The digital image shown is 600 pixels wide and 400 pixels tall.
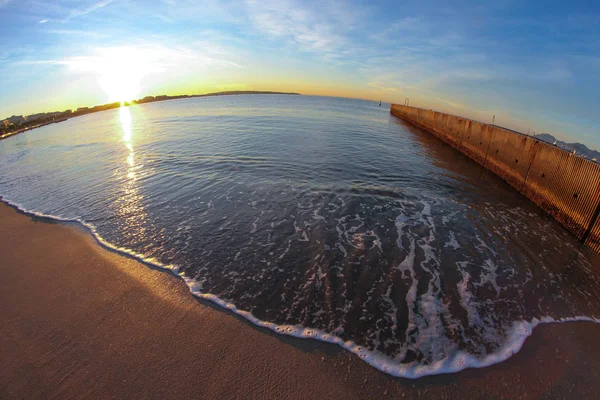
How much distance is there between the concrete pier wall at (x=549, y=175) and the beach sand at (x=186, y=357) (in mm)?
6127

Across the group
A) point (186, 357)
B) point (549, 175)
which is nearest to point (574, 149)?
point (549, 175)

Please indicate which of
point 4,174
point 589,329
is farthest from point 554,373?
point 4,174

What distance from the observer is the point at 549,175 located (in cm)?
1170

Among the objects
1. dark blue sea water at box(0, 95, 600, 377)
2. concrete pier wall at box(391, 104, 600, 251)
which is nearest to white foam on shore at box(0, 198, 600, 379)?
dark blue sea water at box(0, 95, 600, 377)

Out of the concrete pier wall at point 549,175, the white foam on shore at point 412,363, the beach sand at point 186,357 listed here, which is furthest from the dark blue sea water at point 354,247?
the concrete pier wall at point 549,175

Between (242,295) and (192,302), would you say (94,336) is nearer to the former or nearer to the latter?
(192,302)

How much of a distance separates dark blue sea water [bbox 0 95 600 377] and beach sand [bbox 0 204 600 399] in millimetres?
308

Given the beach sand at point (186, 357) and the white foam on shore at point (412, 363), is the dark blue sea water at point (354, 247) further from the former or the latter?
the beach sand at point (186, 357)

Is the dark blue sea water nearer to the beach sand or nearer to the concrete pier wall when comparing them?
the beach sand

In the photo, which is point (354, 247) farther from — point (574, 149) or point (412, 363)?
point (574, 149)

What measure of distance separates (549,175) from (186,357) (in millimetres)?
16055

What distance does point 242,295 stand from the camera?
567cm

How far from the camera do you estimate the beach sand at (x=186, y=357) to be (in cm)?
379

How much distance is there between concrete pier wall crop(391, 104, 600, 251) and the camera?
29.7ft
